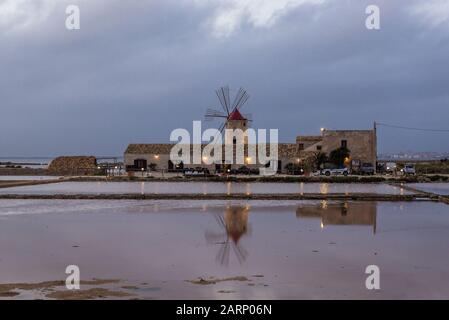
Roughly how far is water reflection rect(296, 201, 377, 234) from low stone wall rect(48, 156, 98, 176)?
81.8 ft

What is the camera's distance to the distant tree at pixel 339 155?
123 feet

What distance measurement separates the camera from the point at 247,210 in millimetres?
14609

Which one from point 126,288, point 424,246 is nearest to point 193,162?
point 424,246

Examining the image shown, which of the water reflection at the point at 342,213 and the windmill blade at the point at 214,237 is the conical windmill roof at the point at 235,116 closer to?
the water reflection at the point at 342,213

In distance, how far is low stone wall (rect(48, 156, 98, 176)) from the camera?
3907cm

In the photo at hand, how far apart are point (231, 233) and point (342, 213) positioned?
13.8 ft

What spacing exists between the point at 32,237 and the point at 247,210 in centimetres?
588

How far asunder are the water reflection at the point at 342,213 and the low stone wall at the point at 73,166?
2493cm

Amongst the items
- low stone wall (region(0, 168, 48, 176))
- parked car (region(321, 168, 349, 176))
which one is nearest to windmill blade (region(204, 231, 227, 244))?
parked car (region(321, 168, 349, 176))

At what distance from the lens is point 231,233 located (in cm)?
1055

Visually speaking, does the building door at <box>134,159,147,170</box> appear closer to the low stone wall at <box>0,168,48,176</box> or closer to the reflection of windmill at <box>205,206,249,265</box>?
the low stone wall at <box>0,168,48,176</box>

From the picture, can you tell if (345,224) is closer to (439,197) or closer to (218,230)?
(218,230)

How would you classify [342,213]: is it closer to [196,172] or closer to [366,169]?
[196,172]

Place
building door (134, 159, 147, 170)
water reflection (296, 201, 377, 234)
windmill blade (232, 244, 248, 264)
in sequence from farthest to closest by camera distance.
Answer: building door (134, 159, 147, 170) < water reflection (296, 201, 377, 234) < windmill blade (232, 244, 248, 264)
